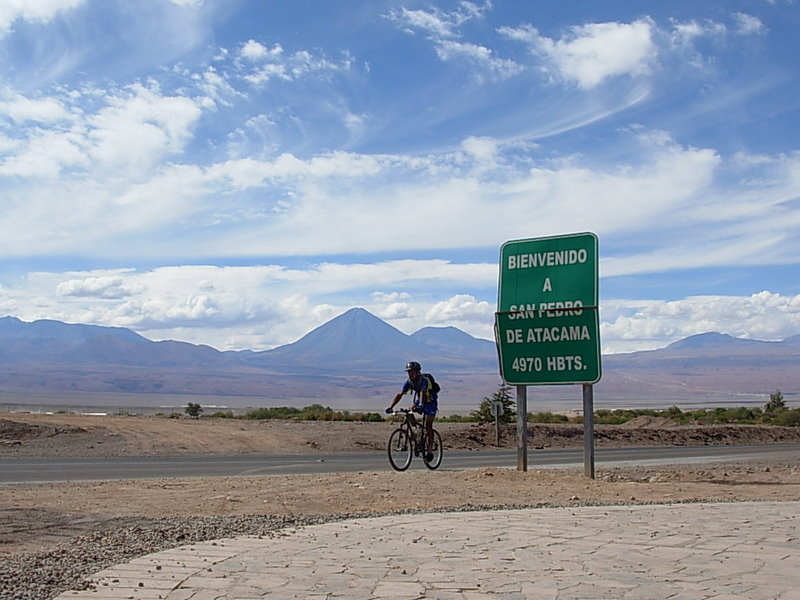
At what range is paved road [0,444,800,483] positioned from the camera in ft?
57.1

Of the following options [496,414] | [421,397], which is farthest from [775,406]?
[421,397]

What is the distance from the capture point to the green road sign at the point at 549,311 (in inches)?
618

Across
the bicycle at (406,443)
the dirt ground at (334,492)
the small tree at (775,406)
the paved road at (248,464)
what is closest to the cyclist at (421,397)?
the bicycle at (406,443)

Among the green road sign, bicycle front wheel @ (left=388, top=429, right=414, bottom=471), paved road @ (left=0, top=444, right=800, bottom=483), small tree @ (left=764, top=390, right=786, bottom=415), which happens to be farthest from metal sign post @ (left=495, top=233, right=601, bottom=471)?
small tree @ (left=764, top=390, right=786, bottom=415)

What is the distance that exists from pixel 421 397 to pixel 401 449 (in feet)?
3.53

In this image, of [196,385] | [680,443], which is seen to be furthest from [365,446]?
[196,385]

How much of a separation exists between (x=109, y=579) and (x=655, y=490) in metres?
8.78

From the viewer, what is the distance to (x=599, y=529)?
9.27 m

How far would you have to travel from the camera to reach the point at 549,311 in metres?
16.1

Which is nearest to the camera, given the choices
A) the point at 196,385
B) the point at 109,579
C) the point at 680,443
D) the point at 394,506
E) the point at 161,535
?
the point at 109,579

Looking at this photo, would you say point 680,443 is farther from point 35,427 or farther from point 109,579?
point 109,579

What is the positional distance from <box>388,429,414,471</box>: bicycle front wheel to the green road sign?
2.12 metres

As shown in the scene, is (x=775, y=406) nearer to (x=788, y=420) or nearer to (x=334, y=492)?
(x=788, y=420)

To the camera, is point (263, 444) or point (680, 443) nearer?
point (263, 444)
